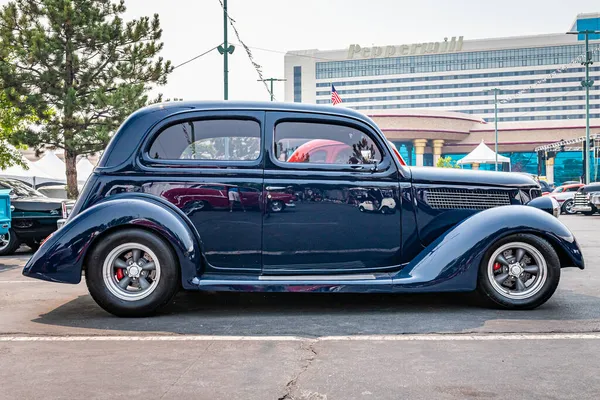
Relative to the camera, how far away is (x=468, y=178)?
593 cm

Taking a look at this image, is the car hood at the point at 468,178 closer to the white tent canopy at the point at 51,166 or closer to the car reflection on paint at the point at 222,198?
the car reflection on paint at the point at 222,198

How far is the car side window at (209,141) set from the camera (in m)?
5.64

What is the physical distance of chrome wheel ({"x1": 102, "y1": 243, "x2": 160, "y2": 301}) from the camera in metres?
5.33

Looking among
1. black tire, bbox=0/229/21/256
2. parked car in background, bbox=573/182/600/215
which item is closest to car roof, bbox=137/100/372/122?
black tire, bbox=0/229/21/256

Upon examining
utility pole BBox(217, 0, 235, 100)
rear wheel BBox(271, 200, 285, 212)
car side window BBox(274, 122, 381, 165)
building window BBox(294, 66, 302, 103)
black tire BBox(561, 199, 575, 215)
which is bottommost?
black tire BBox(561, 199, 575, 215)

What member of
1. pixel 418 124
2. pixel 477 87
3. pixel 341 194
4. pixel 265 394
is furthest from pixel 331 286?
pixel 477 87

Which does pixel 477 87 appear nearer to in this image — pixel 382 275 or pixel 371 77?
pixel 371 77

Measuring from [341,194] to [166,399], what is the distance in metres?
2.70

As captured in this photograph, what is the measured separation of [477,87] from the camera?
148875 millimetres

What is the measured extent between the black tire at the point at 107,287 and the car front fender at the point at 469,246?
6.06 ft

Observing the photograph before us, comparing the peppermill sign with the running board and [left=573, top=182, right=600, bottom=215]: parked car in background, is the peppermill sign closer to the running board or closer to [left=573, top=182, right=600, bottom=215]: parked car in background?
[left=573, top=182, right=600, bottom=215]: parked car in background

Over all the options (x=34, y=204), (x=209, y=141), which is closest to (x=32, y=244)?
(x=34, y=204)

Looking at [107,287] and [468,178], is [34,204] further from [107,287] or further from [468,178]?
[468,178]

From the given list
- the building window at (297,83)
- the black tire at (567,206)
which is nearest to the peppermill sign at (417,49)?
the building window at (297,83)
